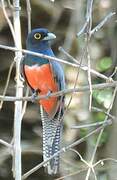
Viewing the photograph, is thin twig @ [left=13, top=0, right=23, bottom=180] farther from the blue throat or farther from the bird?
the blue throat

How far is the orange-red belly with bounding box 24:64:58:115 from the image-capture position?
4.30 metres

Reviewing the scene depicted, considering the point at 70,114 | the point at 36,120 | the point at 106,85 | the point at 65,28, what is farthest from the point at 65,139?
the point at 106,85

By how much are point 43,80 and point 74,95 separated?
3.80 ft

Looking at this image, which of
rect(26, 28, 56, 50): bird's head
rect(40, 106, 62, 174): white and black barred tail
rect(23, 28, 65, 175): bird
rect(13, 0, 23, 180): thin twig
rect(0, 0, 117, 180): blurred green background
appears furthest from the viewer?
rect(0, 0, 117, 180): blurred green background

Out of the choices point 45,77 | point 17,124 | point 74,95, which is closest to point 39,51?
point 45,77

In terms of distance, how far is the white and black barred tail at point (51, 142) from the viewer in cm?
379

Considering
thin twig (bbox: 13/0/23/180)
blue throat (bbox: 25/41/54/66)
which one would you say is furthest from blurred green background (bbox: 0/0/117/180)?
thin twig (bbox: 13/0/23/180)

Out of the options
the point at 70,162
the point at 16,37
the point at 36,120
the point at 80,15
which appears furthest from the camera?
the point at 36,120

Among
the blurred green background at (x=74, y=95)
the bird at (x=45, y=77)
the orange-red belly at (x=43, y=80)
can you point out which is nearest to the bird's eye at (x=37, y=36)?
the bird at (x=45, y=77)

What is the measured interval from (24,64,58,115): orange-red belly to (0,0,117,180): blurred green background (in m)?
0.45

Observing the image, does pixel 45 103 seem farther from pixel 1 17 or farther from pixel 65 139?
pixel 1 17

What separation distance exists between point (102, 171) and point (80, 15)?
1.39m

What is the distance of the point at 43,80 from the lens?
14.2 feet

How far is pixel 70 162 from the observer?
5.41 metres
